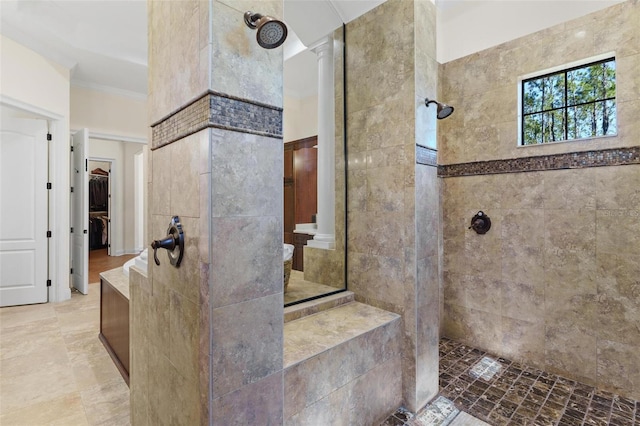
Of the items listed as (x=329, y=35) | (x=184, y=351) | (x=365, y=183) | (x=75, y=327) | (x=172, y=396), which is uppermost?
(x=329, y=35)

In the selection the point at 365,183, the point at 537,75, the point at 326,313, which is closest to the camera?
the point at 326,313

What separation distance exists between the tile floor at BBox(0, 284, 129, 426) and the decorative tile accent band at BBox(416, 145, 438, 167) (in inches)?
96.1

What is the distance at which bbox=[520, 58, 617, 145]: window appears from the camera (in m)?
2.37

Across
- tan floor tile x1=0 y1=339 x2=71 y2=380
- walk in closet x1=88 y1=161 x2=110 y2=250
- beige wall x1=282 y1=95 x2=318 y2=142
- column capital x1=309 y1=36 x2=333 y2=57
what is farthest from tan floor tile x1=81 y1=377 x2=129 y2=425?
walk in closet x1=88 y1=161 x2=110 y2=250

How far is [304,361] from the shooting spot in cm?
145

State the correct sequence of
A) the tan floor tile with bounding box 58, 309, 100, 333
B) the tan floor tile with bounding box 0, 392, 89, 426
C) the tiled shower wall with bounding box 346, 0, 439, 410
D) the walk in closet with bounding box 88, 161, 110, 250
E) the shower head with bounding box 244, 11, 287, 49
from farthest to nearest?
the walk in closet with bounding box 88, 161, 110, 250, the tan floor tile with bounding box 58, 309, 100, 333, the tiled shower wall with bounding box 346, 0, 439, 410, the tan floor tile with bounding box 0, 392, 89, 426, the shower head with bounding box 244, 11, 287, 49

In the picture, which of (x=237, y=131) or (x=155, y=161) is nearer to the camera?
(x=237, y=131)

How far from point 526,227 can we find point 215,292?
2654 millimetres

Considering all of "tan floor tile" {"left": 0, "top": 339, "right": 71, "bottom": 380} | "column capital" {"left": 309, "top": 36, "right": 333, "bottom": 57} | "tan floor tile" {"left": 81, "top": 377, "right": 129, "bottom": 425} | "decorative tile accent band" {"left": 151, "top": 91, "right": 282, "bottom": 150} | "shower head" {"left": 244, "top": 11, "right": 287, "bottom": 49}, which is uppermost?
"column capital" {"left": 309, "top": 36, "right": 333, "bottom": 57}

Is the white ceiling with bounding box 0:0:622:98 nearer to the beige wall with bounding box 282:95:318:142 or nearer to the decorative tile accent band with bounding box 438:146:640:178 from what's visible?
the beige wall with bounding box 282:95:318:142

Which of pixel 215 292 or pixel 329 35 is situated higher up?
pixel 329 35

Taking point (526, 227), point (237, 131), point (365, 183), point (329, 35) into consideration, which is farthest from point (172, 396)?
point (526, 227)

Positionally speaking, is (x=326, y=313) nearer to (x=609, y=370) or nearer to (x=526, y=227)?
(x=526, y=227)

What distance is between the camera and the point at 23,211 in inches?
156
